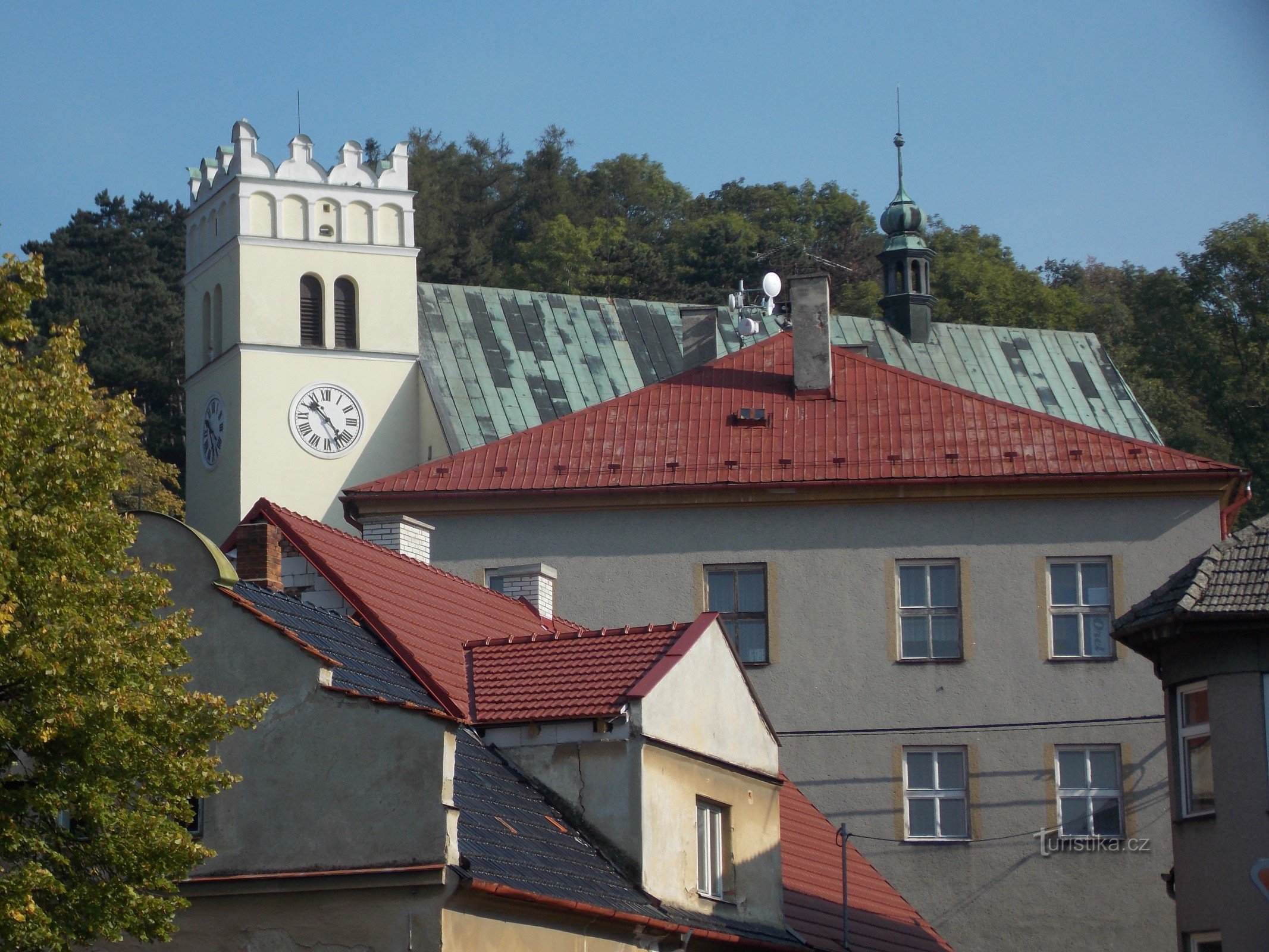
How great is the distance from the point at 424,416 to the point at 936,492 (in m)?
30.6

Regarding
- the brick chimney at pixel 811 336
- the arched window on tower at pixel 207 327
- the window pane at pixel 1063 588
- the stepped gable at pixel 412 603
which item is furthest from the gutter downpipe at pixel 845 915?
Answer: the arched window on tower at pixel 207 327

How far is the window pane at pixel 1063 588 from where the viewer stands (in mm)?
35906

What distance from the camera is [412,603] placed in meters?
24.9

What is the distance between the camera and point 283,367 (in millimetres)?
66938

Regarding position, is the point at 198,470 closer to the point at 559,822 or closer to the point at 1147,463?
the point at 1147,463

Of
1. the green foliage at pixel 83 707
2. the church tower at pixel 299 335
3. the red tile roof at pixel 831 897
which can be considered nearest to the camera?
the green foliage at pixel 83 707

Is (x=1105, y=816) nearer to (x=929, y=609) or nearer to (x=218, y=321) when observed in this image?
(x=929, y=609)

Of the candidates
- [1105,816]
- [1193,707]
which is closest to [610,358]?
[1105,816]

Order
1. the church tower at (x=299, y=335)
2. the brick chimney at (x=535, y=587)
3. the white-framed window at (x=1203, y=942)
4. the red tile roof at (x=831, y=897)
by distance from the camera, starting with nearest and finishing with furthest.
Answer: the white-framed window at (x=1203, y=942) → the red tile roof at (x=831, y=897) → the brick chimney at (x=535, y=587) → the church tower at (x=299, y=335)

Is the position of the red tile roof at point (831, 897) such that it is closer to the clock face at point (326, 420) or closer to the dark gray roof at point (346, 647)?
the dark gray roof at point (346, 647)

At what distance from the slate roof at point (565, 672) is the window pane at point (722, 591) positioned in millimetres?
12360

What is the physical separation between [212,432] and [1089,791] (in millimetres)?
38744

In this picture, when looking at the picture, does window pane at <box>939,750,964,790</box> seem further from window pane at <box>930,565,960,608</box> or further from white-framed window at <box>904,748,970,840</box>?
window pane at <box>930,565,960,608</box>

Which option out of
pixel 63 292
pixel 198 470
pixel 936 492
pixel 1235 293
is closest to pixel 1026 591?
pixel 936 492
